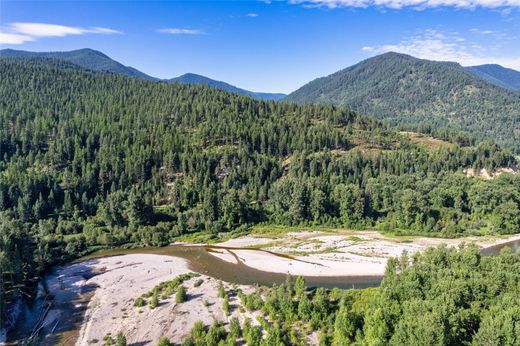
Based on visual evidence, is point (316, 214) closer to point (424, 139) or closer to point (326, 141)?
point (326, 141)

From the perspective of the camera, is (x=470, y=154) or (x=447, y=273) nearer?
(x=447, y=273)

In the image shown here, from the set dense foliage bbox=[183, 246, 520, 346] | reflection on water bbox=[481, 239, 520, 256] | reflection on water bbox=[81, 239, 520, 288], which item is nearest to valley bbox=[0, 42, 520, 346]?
dense foliage bbox=[183, 246, 520, 346]

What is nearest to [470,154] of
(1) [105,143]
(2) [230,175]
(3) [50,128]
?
(2) [230,175]

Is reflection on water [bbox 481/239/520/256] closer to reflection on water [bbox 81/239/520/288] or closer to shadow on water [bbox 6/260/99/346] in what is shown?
reflection on water [bbox 81/239/520/288]

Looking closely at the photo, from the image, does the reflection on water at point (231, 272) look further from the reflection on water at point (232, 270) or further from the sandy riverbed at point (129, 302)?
the sandy riverbed at point (129, 302)

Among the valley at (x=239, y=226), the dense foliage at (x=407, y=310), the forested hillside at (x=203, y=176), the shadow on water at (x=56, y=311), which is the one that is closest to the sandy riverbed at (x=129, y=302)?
the shadow on water at (x=56, y=311)
